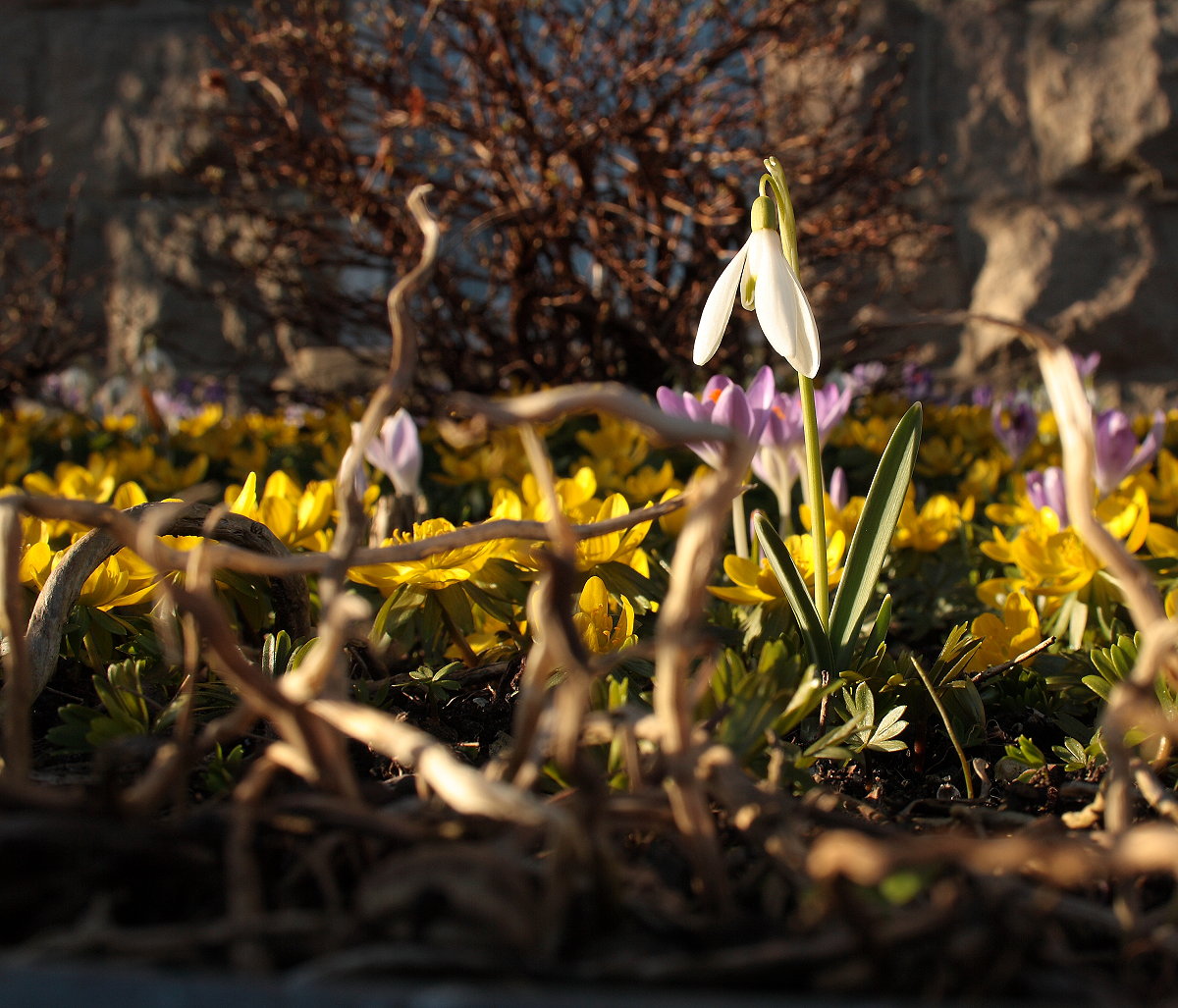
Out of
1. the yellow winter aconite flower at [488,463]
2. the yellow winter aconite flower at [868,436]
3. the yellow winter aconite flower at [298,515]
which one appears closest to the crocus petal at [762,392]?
the yellow winter aconite flower at [298,515]

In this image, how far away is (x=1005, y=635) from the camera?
3.10ft

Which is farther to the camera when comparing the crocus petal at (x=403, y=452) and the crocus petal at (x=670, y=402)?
the crocus petal at (x=403, y=452)

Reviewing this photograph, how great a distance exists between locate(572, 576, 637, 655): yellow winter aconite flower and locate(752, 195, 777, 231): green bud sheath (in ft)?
1.16

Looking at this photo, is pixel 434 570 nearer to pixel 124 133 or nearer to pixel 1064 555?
pixel 1064 555

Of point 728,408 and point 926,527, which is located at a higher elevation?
point 728,408

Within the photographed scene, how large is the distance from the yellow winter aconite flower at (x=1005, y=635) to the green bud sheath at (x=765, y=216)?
16.7 inches

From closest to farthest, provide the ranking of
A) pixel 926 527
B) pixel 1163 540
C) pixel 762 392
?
pixel 1163 540 < pixel 762 392 < pixel 926 527

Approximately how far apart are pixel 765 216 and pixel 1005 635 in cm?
47

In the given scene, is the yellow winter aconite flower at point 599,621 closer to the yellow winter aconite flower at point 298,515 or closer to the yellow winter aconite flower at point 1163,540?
the yellow winter aconite flower at point 298,515

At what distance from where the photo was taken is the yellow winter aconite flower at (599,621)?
2.73 ft

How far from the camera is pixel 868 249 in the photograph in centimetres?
374

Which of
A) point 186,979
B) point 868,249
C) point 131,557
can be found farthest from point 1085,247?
point 186,979

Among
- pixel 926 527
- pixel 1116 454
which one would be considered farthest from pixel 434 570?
pixel 1116 454

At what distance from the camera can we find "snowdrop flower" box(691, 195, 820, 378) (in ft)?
2.76
